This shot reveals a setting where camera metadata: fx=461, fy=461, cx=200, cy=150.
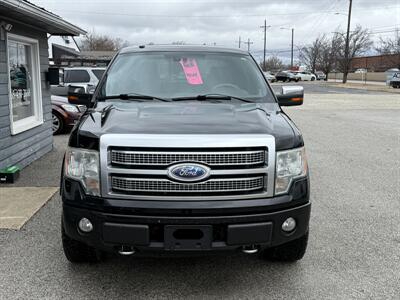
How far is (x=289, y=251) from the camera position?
377cm

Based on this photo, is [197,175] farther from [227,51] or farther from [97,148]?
[227,51]

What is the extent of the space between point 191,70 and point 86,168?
1772 mm

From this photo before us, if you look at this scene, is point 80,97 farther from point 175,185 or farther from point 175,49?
point 175,185

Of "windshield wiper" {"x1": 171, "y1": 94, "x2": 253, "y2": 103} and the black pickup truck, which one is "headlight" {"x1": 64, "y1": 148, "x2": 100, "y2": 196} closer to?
the black pickup truck

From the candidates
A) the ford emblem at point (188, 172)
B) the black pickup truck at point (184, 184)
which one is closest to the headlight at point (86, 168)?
the black pickup truck at point (184, 184)

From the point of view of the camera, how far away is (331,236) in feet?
A: 15.0

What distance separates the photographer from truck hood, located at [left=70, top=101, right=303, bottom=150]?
3148mm

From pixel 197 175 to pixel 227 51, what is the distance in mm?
2223

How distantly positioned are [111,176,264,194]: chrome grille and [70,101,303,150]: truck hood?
321mm

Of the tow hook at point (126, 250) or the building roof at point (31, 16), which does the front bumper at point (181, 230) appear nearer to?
the tow hook at point (126, 250)

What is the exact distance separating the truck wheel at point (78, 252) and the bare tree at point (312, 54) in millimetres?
79217

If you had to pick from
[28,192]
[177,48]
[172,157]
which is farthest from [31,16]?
[172,157]

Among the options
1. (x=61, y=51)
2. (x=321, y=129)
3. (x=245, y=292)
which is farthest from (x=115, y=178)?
(x=61, y=51)

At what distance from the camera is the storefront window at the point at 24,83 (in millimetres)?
7449
